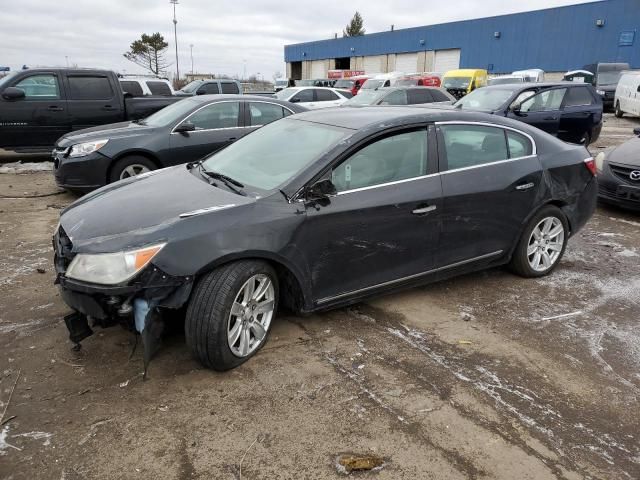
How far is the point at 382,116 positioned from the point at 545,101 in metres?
8.22

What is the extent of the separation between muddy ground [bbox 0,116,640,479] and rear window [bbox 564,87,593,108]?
7.83 metres

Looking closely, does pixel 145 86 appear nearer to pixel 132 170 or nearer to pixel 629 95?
pixel 132 170

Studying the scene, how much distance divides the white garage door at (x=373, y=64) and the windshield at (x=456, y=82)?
26392mm

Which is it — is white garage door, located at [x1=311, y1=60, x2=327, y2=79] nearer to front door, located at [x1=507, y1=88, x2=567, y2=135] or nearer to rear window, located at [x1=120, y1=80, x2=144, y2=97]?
rear window, located at [x1=120, y1=80, x2=144, y2=97]

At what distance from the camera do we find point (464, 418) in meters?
2.82

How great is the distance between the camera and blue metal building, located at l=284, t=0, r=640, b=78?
32156 mm

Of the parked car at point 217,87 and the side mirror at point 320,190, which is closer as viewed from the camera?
the side mirror at point 320,190

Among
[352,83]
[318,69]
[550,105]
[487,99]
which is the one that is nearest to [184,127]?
[487,99]

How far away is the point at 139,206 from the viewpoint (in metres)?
3.35

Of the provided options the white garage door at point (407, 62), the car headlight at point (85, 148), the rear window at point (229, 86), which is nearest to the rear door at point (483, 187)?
the car headlight at point (85, 148)

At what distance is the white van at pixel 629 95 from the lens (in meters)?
20.2

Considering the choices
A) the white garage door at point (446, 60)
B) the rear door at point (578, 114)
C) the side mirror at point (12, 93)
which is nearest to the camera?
the side mirror at point (12, 93)

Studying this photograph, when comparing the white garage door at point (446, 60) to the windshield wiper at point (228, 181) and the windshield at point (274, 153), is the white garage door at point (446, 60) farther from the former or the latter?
the windshield wiper at point (228, 181)

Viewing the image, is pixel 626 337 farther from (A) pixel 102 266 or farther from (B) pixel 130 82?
(B) pixel 130 82
